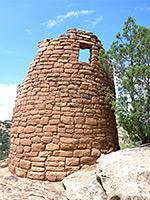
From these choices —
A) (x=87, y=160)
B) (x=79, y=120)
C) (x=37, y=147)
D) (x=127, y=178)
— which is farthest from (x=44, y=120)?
(x=127, y=178)

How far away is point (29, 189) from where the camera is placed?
9.99 feet

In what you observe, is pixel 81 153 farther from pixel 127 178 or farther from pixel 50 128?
pixel 127 178

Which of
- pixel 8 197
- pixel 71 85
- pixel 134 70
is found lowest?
pixel 8 197

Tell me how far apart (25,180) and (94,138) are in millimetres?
1986

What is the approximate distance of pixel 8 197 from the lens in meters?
2.74

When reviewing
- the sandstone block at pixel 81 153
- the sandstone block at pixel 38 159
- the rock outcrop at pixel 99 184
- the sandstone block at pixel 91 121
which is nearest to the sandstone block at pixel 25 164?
the sandstone block at pixel 38 159

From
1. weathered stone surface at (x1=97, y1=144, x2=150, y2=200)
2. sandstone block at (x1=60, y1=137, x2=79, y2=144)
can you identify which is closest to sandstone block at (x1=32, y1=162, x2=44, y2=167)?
sandstone block at (x1=60, y1=137, x2=79, y2=144)

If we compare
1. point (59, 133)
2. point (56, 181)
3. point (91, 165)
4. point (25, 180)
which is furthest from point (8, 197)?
point (91, 165)

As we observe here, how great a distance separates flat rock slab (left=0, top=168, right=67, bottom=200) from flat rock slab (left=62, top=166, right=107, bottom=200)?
194mm

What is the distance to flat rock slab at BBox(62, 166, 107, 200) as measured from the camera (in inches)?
99.0

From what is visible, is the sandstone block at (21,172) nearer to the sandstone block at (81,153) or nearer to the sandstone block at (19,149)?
the sandstone block at (19,149)

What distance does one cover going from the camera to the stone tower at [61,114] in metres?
3.62

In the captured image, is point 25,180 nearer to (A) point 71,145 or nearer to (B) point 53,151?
(B) point 53,151

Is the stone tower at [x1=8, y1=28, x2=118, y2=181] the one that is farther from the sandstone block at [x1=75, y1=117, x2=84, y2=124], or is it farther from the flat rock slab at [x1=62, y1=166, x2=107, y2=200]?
the flat rock slab at [x1=62, y1=166, x2=107, y2=200]
